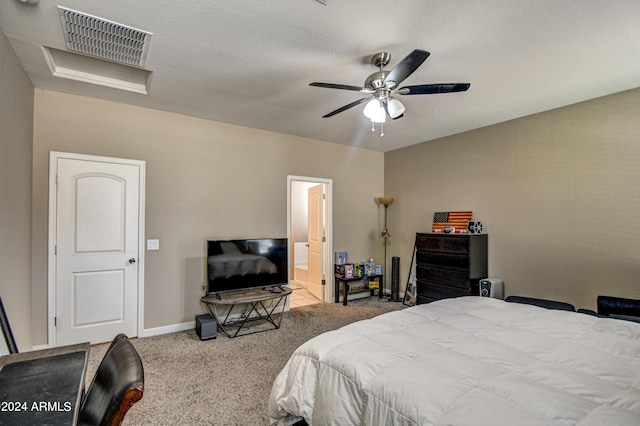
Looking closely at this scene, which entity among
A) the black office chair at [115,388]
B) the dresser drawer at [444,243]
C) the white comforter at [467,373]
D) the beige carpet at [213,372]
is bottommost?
the beige carpet at [213,372]

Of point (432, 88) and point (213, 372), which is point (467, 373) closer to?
point (432, 88)

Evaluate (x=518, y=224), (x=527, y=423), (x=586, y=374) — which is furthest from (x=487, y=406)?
(x=518, y=224)

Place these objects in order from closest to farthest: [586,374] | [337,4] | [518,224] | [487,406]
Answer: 1. [487,406]
2. [586,374]
3. [337,4]
4. [518,224]

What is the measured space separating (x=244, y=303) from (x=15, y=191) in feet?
8.18

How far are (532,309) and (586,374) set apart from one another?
1.10m

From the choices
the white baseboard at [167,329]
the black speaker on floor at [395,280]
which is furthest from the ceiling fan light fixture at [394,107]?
the white baseboard at [167,329]

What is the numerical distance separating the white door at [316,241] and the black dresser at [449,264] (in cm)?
166

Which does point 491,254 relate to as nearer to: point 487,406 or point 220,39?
point 487,406

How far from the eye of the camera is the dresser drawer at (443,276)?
394cm

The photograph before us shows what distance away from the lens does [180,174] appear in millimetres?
3828

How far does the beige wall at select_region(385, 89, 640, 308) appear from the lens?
3.07 meters

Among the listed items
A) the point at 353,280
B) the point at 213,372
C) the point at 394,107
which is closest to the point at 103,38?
the point at 394,107

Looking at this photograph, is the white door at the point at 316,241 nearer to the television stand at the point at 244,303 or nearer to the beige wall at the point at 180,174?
the beige wall at the point at 180,174

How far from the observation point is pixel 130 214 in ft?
11.5
